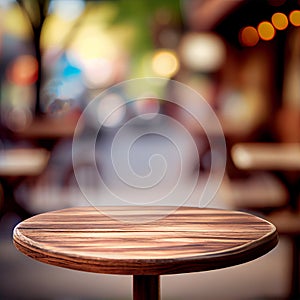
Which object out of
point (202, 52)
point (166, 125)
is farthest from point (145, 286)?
point (166, 125)

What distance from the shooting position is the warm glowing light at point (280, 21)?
25.1 ft

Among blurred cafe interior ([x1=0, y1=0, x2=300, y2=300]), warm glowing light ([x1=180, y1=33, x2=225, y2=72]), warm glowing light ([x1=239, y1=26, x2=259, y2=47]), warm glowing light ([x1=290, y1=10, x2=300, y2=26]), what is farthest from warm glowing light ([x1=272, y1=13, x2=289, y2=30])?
warm glowing light ([x1=180, y1=33, x2=225, y2=72])

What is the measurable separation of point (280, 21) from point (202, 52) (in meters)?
8.37

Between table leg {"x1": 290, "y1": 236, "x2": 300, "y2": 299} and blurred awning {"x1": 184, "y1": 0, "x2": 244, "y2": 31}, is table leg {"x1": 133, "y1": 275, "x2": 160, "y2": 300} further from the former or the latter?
blurred awning {"x1": 184, "y1": 0, "x2": 244, "y2": 31}

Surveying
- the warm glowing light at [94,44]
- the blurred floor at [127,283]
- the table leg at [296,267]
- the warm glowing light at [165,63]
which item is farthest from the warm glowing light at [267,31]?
the warm glowing light at [94,44]

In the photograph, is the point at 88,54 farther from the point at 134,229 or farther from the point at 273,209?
the point at 134,229

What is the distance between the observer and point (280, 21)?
7762 millimetres

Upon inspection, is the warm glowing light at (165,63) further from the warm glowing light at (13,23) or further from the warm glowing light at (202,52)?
the warm glowing light at (13,23)

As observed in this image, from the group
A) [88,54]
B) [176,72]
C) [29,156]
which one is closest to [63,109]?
[29,156]

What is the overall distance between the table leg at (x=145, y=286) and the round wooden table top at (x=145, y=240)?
0.11 metres

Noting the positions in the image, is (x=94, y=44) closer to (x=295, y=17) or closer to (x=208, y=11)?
(x=208, y=11)

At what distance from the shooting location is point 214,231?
1560 mm

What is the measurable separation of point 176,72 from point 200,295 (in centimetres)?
1464

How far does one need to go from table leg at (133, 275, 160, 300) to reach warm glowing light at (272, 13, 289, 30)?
22.2 feet
